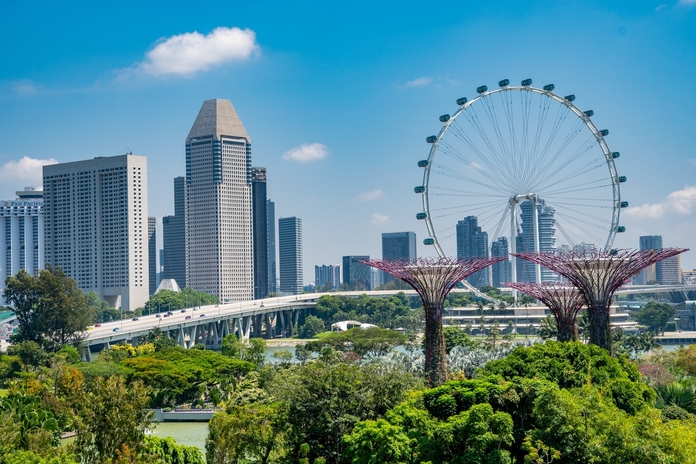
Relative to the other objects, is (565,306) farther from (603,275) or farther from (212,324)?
(212,324)

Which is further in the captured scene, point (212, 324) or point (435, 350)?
point (212, 324)

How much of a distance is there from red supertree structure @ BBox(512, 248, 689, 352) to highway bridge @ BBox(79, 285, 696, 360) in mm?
69595

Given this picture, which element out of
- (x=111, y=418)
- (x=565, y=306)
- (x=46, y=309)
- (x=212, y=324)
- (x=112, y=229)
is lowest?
(x=111, y=418)

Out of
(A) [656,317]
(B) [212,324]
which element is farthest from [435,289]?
(A) [656,317]

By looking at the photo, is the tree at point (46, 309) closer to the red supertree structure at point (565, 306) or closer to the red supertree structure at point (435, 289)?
the red supertree structure at point (435, 289)

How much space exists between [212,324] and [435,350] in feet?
329

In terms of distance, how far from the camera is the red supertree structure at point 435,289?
54.0 m

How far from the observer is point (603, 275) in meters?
54.8

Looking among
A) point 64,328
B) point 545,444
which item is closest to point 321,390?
point 545,444

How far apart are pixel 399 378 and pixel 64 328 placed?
66.8 metres

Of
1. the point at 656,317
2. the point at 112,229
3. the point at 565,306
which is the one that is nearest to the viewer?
the point at 565,306

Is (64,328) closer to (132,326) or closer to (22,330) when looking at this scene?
(22,330)

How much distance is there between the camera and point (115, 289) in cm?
19262

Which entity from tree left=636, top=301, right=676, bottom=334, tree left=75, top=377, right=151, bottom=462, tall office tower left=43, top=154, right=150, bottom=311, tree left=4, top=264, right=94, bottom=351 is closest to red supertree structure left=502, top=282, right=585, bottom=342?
tree left=75, top=377, right=151, bottom=462
